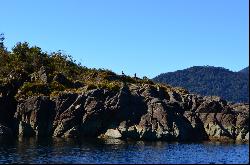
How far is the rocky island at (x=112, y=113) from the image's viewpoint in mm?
133250

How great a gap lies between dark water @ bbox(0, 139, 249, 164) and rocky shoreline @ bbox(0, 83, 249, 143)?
19613mm

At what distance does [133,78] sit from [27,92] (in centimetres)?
5677

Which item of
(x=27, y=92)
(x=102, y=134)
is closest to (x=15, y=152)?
(x=102, y=134)

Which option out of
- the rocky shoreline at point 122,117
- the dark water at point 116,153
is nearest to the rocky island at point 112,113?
the rocky shoreline at point 122,117

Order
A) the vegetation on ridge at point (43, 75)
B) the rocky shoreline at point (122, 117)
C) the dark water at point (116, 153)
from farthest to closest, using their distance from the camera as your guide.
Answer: the vegetation on ridge at point (43, 75) < the rocky shoreline at point (122, 117) < the dark water at point (116, 153)

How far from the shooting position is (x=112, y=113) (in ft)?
456

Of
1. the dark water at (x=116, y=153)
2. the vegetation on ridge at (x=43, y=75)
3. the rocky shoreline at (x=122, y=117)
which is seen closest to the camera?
the dark water at (x=116, y=153)

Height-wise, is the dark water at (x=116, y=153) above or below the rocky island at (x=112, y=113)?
below

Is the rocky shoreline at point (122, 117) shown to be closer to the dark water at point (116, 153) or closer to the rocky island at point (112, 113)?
the rocky island at point (112, 113)

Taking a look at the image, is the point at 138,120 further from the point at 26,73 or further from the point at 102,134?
the point at 26,73

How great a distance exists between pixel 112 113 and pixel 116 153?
45.2m

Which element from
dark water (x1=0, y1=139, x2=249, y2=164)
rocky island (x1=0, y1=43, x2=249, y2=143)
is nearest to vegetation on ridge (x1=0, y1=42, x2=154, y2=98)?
rocky island (x1=0, y1=43, x2=249, y2=143)

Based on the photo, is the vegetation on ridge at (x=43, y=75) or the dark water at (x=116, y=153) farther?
the vegetation on ridge at (x=43, y=75)

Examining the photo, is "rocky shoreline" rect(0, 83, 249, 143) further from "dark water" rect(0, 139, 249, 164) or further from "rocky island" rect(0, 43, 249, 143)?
"dark water" rect(0, 139, 249, 164)
